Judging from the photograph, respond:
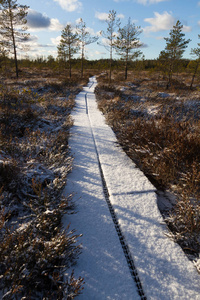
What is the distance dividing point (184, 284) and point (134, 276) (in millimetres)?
465

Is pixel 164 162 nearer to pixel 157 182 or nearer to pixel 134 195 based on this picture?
pixel 157 182

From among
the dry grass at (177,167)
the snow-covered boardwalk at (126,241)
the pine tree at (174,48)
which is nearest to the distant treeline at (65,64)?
the pine tree at (174,48)

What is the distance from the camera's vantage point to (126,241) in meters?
1.92

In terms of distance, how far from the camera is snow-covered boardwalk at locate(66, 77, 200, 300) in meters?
1.50

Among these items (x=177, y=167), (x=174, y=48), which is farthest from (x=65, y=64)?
(x=177, y=167)

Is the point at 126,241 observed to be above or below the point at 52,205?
below

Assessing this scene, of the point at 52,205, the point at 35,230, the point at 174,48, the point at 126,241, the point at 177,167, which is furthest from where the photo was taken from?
the point at 174,48

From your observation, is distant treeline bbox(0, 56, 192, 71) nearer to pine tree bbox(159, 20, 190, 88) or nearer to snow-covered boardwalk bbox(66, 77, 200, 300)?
pine tree bbox(159, 20, 190, 88)

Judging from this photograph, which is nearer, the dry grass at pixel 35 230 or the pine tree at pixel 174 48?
the dry grass at pixel 35 230

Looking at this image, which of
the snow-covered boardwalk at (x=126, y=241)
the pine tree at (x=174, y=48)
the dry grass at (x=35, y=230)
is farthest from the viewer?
the pine tree at (x=174, y=48)

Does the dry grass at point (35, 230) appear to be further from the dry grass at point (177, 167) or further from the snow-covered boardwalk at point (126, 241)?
the dry grass at point (177, 167)

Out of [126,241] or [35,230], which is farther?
[126,241]

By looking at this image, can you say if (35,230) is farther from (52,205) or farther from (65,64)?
(65,64)

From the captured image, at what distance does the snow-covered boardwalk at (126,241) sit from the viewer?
58.9 inches
